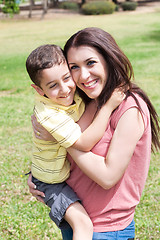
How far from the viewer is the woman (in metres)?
1.97

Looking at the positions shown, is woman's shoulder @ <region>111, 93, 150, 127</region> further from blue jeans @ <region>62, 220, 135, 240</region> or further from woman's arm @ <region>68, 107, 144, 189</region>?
blue jeans @ <region>62, 220, 135, 240</region>

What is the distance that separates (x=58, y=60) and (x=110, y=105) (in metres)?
Result: 0.41

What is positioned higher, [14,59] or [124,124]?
[124,124]

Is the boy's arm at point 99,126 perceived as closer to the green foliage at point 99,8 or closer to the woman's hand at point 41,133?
the woman's hand at point 41,133

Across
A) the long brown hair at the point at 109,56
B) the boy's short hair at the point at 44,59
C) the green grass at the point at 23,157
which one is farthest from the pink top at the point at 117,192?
the green grass at the point at 23,157

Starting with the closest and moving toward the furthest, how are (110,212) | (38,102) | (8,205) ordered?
1. (110,212)
2. (38,102)
3. (8,205)

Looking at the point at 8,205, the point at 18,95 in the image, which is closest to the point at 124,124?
the point at 8,205

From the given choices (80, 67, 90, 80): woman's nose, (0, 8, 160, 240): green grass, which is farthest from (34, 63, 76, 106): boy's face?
(0, 8, 160, 240): green grass

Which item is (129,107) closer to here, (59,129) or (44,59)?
(59,129)

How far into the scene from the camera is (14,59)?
1717 centimetres

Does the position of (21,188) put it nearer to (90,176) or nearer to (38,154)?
(38,154)

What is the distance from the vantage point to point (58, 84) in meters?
2.21

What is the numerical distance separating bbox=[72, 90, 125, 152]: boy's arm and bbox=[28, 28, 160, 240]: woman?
0.03m

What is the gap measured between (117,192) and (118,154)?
274mm
